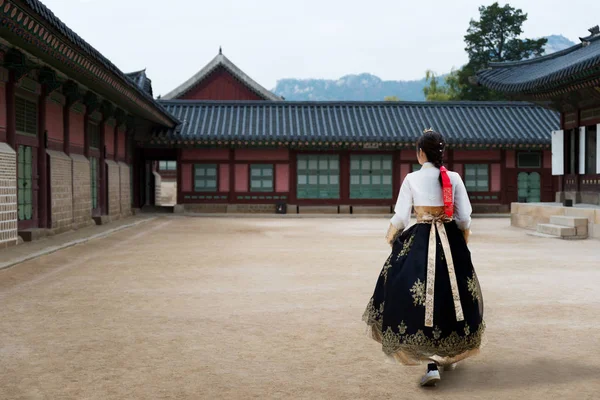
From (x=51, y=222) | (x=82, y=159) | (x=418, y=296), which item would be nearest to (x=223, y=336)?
(x=418, y=296)

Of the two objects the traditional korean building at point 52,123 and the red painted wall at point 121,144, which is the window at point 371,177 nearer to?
the red painted wall at point 121,144

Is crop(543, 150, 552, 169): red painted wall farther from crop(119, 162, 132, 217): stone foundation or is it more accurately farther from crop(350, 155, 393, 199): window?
crop(119, 162, 132, 217): stone foundation

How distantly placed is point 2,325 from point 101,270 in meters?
3.42

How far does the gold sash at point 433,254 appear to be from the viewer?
12.8ft

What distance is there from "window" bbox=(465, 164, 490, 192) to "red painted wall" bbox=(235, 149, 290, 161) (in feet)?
23.9

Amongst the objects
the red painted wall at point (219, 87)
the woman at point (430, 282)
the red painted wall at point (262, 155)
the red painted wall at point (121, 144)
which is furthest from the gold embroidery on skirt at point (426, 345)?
the red painted wall at point (219, 87)

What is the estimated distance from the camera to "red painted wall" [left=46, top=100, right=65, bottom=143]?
45.4ft

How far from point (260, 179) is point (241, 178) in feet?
2.46

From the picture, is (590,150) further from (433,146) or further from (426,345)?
(426,345)

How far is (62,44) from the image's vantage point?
1019 centimetres

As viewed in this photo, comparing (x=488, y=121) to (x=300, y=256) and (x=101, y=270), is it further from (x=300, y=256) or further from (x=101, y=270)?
(x=101, y=270)

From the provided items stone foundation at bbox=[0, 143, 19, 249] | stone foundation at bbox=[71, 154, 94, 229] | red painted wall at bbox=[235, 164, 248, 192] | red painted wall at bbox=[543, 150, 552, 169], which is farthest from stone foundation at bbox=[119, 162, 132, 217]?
red painted wall at bbox=[543, 150, 552, 169]

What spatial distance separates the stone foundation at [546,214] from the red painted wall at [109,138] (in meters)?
12.2

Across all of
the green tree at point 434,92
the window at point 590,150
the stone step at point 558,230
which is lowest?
the stone step at point 558,230
